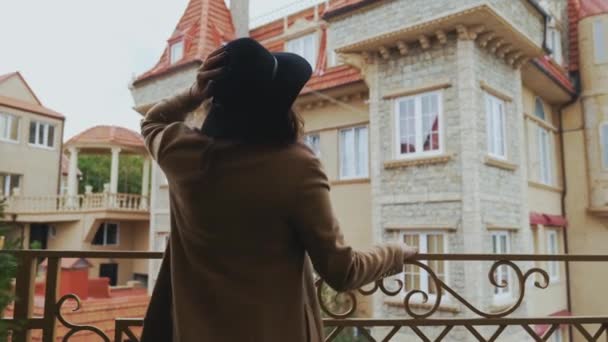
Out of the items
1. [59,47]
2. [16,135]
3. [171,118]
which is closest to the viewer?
[171,118]

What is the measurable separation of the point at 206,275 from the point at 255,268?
0.11 metres

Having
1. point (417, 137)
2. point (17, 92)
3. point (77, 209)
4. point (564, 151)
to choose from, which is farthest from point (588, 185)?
point (17, 92)

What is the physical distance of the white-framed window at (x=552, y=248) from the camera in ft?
29.3

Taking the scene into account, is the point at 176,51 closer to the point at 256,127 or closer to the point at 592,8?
the point at 592,8

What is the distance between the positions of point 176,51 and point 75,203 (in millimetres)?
6347

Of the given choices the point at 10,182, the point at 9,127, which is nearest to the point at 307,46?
the point at 9,127

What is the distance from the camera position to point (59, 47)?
393cm

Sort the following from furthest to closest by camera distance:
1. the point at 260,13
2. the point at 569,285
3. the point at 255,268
A: the point at 260,13 < the point at 569,285 < the point at 255,268

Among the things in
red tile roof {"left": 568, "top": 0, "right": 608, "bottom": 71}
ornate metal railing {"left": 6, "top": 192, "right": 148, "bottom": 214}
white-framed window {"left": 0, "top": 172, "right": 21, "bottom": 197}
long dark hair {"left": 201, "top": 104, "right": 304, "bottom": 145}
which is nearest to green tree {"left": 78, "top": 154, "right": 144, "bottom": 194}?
ornate metal railing {"left": 6, "top": 192, "right": 148, "bottom": 214}

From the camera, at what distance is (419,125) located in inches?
286

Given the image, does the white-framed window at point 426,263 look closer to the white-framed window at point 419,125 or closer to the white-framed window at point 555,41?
the white-framed window at point 419,125

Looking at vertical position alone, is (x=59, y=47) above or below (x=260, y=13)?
below

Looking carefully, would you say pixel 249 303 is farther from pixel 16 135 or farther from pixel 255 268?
pixel 16 135

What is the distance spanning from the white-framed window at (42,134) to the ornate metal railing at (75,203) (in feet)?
5.93
